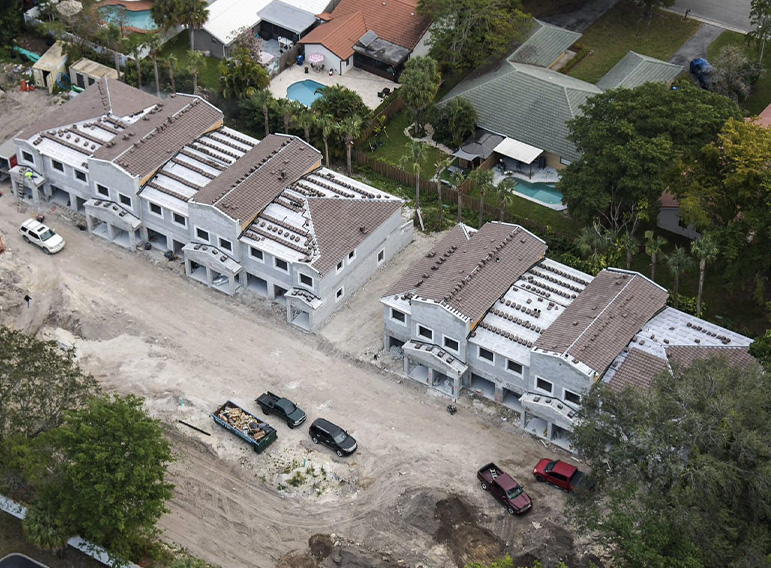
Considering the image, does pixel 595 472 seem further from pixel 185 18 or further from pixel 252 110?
pixel 185 18

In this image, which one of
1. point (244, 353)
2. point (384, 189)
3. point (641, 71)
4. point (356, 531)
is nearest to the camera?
point (356, 531)

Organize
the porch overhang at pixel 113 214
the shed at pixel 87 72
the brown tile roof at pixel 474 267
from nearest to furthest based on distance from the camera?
the brown tile roof at pixel 474 267 → the porch overhang at pixel 113 214 → the shed at pixel 87 72

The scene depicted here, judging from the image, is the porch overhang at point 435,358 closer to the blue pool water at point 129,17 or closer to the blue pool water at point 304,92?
the blue pool water at point 304,92

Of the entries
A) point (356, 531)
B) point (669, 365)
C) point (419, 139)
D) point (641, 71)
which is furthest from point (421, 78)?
point (356, 531)

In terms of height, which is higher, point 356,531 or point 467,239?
point 467,239

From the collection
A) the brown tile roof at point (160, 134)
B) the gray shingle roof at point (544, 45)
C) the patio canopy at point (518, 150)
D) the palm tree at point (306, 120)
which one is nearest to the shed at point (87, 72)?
the brown tile roof at point (160, 134)
